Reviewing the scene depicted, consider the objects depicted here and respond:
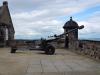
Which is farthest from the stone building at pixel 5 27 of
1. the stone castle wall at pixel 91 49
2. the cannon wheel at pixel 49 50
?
the stone castle wall at pixel 91 49

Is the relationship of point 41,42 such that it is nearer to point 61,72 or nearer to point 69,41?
point 69,41

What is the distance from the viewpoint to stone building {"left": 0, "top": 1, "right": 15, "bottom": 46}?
39.3m

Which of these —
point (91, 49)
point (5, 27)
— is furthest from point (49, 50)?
point (5, 27)

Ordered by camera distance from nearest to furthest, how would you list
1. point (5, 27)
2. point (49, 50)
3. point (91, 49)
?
point (91, 49), point (49, 50), point (5, 27)

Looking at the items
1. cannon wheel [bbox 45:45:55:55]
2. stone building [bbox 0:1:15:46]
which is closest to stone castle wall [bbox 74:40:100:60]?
cannon wheel [bbox 45:45:55:55]

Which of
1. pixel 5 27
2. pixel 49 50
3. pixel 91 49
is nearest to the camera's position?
pixel 91 49

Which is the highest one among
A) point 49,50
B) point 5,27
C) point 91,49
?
point 5,27

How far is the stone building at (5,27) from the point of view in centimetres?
3926

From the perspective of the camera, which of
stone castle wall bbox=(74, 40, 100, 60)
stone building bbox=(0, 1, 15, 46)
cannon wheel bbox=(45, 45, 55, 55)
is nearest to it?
stone castle wall bbox=(74, 40, 100, 60)

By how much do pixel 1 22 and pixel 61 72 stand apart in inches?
1112

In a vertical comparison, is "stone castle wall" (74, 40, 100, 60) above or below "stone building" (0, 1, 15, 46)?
below

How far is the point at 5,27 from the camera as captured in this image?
4144 cm

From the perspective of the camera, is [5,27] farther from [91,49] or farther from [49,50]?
[91,49]

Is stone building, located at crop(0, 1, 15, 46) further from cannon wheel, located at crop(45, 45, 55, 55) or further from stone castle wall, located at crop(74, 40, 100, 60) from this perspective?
stone castle wall, located at crop(74, 40, 100, 60)
